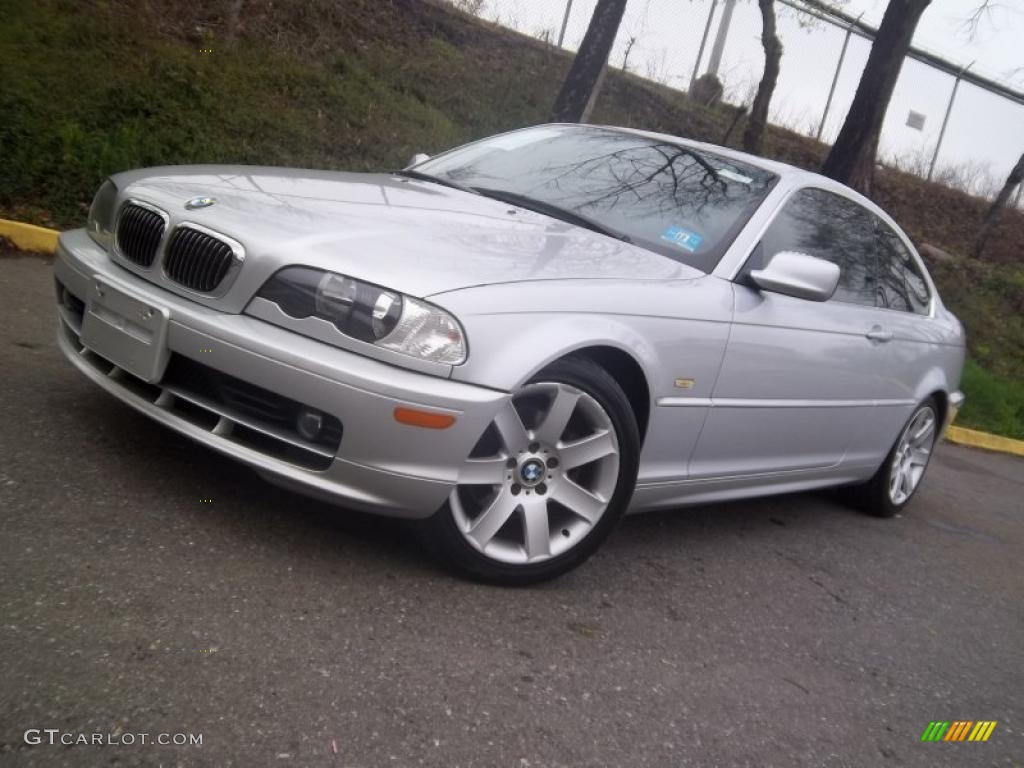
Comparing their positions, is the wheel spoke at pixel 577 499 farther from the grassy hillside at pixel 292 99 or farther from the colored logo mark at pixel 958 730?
the grassy hillside at pixel 292 99

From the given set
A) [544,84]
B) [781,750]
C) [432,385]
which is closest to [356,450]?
[432,385]

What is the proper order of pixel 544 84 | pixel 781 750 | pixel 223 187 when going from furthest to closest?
pixel 544 84
pixel 223 187
pixel 781 750

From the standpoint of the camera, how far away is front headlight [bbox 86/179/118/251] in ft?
11.0

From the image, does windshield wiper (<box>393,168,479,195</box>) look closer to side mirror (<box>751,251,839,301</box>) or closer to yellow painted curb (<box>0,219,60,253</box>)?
side mirror (<box>751,251,839,301</box>)

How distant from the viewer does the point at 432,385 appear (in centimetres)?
275

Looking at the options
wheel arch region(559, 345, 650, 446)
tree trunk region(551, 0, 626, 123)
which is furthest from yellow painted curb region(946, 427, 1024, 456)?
wheel arch region(559, 345, 650, 446)

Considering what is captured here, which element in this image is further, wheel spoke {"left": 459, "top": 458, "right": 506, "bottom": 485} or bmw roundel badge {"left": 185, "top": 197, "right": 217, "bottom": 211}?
bmw roundel badge {"left": 185, "top": 197, "right": 217, "bottom": 211}

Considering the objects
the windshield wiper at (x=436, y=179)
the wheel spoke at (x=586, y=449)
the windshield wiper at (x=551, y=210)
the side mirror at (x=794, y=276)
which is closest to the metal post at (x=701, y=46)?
the windshield wiper at (x=436, y=179)

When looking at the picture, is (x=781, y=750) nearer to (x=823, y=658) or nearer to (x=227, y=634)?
(x=823, y=658)

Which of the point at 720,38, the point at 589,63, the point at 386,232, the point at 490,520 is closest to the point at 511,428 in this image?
the point at 490,520

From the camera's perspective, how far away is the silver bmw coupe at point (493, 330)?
277 cm

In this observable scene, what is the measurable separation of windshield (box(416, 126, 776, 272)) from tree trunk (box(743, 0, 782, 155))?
1023 centimetres

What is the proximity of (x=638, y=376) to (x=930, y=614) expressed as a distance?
1.74 m

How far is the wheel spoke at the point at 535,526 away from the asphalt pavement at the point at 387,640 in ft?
0.52
